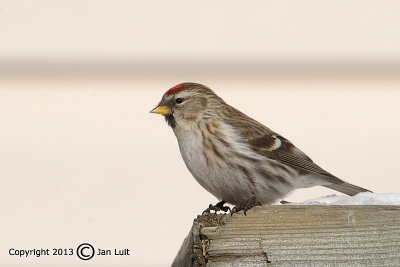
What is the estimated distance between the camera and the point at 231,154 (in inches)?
113

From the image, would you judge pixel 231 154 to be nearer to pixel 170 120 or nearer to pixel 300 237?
pixel 170 120

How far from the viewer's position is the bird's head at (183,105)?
3.03 metres

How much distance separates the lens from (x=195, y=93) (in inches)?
122

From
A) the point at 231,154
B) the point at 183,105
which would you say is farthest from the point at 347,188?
the point at 183,105

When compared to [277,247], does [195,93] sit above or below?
above

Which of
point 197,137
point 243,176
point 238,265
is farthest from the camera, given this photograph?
point 197,137

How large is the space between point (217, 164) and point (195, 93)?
42 centimetres

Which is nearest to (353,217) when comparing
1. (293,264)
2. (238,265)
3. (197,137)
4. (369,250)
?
(369,250)

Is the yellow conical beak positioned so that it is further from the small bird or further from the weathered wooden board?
the weathered wooden board

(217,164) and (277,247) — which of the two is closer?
(277,247)

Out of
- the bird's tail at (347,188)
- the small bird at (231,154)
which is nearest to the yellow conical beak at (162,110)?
the small bird at (231,154)

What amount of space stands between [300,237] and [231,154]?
1.24 m

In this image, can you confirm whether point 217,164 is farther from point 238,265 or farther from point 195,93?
point 238,265

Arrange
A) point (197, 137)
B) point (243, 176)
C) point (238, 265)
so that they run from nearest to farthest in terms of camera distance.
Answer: point (238, 265) < point (243, 176) < point (197, 137)
